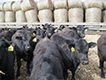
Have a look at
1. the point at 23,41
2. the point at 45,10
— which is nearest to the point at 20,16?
the point at 45,10

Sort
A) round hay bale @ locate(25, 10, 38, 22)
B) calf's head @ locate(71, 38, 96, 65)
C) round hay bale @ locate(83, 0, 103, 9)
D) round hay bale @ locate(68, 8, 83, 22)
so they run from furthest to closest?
round hay bale @ locate(25, 10, 38, 22) < round hay bale @ locate(68, 8, 83, 22) < round hay bale @ locate(83, 0, 103, 9) < calf's head @ locate(71, 38, 96, 65)

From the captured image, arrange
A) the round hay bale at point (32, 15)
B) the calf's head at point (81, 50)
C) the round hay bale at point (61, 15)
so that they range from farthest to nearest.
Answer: the round hay bale at point (32, 15) → the round hay bale at point (61, 15) → the calf's head at point (81, 50)

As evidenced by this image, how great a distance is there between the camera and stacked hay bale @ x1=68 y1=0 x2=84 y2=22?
994 centimetres

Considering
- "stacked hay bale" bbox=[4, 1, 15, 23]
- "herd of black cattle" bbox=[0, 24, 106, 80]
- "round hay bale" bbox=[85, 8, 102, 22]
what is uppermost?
"stacked hay bale" bbox=[4, 1, 15, 23]

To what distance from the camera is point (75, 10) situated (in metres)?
10.1

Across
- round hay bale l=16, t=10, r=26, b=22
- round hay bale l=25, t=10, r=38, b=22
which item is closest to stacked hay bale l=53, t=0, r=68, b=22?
round hay bale l=25, t=10, r=38, b=22

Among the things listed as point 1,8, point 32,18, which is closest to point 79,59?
point 32,18

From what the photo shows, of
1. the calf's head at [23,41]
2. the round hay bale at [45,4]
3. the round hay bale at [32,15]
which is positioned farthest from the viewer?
the round hay bale at [32,15]

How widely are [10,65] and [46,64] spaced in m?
1.39

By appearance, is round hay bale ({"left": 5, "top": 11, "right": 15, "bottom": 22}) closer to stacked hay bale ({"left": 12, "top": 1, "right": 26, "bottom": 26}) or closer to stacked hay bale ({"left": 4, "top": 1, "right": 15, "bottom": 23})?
stacked hay bale ({"left": 4, "top": 1, "right": 15, "bottom": 23})

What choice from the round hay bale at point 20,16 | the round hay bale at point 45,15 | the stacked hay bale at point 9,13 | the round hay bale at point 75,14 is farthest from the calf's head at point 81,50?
the stacked hay bale at point 9,13

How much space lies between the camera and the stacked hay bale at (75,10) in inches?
391

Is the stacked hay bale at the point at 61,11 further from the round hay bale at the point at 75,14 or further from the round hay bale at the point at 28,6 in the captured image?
the round hay bale at the point at 28,6

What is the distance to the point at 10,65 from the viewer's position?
279 centimetres
